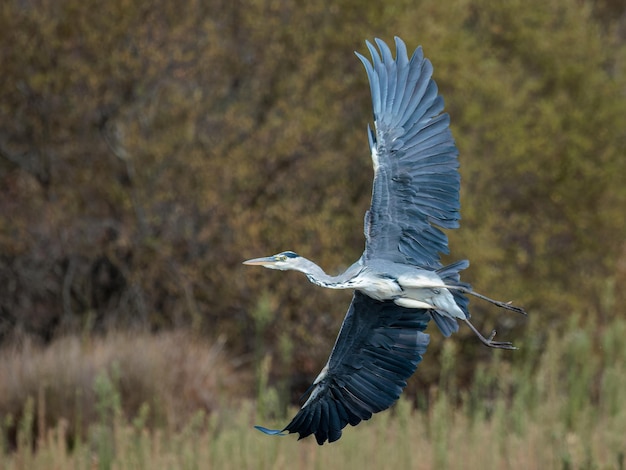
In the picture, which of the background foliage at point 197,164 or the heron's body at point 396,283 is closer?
the heron's body at point 396,283

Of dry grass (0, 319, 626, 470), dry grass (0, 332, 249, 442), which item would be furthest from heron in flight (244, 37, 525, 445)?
dry grass (0, 332, 249, 442)

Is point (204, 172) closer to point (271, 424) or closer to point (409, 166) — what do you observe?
point (271, 424)

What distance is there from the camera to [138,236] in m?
11.5

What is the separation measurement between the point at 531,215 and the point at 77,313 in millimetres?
5606

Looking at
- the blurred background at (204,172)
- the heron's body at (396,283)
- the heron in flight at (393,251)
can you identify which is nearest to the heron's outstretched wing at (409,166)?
the heron in flight at (393,251)

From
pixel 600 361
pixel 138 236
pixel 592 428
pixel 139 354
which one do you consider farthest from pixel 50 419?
pixel 600 361

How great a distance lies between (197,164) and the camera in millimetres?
11367

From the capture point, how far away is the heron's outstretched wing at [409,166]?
5906 millimetres

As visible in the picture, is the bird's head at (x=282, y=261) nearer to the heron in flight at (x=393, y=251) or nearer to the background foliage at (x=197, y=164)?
the heron in flight at (x=393, y=251)

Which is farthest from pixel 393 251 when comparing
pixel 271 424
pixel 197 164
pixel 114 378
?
pixel 197 164

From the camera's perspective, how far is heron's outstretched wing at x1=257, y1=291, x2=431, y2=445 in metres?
6.02

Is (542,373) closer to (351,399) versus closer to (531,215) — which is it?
(351,399)

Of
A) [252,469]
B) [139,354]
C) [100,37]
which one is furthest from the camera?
[100,37]

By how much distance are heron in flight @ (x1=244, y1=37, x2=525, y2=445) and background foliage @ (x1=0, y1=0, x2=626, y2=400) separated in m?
4.84
